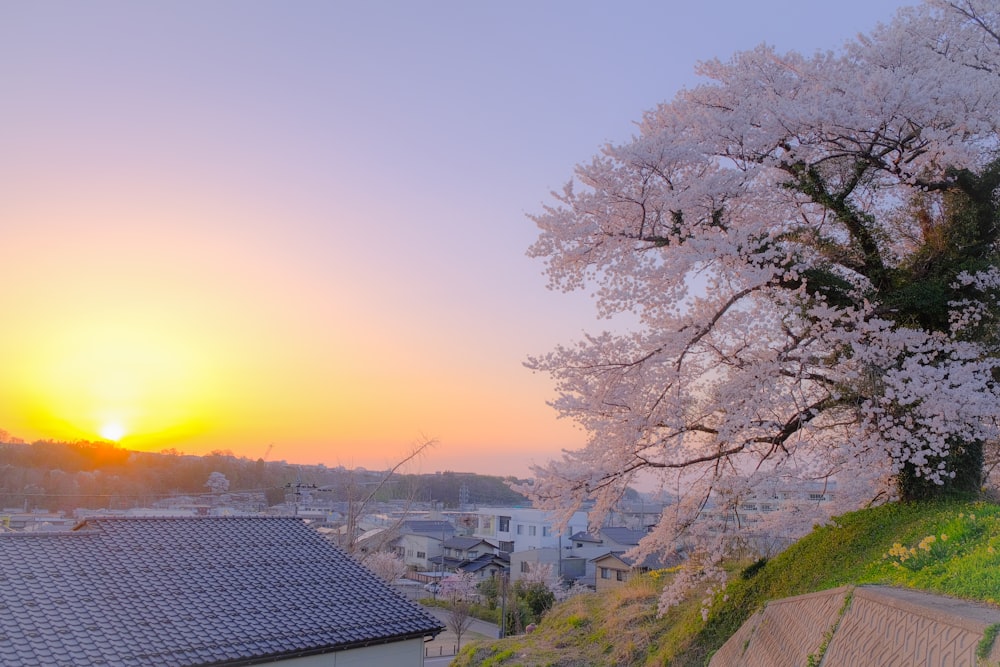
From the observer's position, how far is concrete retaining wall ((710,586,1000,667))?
3477mm

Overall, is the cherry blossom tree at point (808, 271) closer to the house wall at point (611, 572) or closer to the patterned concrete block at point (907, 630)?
the patterned concrete block at point (907, 630)

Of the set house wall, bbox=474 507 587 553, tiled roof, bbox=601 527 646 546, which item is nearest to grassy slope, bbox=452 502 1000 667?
tiled roof, bbox=601 527 646 546

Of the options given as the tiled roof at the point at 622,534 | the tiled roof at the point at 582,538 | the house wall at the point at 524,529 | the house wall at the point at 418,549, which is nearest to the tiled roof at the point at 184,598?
the tiled roof at the point at 622,534

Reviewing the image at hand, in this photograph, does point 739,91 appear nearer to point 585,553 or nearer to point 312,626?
point 312,626

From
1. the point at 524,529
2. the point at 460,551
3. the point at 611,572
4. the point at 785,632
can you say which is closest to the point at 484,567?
the point at 460,551

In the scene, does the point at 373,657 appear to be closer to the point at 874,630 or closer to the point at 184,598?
the point at 184,598

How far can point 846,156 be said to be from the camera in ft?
27.6

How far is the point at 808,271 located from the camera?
8.15 meters

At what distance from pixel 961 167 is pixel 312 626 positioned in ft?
34.9

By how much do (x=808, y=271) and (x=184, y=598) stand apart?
31.3 feet

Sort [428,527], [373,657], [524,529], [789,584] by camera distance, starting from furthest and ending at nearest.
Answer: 1. [428,527]
2. [524,529]
3. [373,657]
4. [789,584]

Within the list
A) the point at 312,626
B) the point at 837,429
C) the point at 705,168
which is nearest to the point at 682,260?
the point at 705,168

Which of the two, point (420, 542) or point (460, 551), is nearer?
point (460, 551)

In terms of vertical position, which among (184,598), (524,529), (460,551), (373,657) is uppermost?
(184,598)
